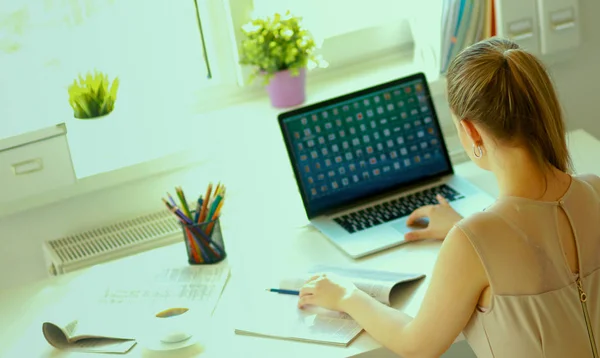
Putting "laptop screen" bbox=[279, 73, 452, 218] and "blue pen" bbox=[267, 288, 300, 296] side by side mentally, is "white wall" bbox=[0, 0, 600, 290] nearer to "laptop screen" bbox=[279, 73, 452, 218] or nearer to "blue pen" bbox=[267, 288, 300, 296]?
"laptop screen" bbox=[279, 73, 452, 218]

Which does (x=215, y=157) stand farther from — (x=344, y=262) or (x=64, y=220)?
(x=344, y=262)

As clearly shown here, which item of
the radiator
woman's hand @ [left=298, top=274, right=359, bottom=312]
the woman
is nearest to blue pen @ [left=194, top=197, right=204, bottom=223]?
the radiator

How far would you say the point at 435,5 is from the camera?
7.39 ft

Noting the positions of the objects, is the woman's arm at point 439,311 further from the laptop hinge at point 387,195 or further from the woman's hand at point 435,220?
the laptop hinge at point 387,195

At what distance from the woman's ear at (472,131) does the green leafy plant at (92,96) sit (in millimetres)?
976

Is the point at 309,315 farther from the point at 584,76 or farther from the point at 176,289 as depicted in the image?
the point at 584,76

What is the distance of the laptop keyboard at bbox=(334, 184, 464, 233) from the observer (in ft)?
6.34

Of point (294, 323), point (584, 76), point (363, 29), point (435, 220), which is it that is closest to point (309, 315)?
point (294, 323)

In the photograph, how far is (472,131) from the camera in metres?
1.42

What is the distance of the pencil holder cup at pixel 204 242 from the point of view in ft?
6.12

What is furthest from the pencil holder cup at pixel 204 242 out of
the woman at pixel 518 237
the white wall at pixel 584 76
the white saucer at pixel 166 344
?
the white wall at pixel 584 76

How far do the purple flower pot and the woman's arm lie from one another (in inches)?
32.2

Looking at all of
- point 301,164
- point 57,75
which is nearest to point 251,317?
point 301,164

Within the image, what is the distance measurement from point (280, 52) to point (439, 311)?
0.98 m
